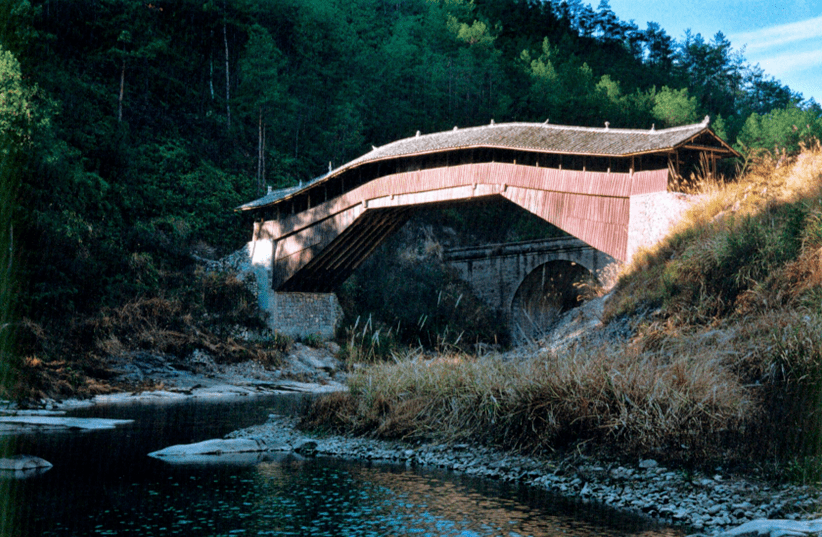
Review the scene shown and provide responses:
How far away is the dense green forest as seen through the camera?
835 inches

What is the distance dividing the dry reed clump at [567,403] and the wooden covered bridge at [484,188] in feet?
31.2

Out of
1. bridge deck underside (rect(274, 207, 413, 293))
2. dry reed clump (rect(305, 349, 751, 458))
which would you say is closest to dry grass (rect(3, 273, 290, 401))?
bridge deck underside (rect(274, 207, 413, 293))

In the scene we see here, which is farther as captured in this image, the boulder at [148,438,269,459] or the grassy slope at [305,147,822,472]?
the boulder at [148,438,269,459]

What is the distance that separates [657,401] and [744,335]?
311 cm

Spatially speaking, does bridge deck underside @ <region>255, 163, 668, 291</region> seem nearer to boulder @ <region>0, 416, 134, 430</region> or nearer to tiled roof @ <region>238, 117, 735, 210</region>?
tiled roof @ <region>238, 117, 735, 210</region>

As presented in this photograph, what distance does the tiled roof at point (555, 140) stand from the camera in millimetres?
19453

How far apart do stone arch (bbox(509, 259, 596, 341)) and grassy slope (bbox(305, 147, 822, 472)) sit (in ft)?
56.2

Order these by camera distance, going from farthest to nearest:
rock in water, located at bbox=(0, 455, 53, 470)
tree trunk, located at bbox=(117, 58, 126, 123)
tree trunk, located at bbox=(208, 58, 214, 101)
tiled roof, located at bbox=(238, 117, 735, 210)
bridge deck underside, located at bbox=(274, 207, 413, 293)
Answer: tree trunk, located at bbox=(208, 58, 214, 101) < tree trunk, located at bbox=(117, 58, 126, 123) < bridge deck underside, located at bbox=(274, 207, 413, 293) < tiled roof, located at bbox=(238, 117, 735, 210) < rock in water, located at bbox=(0, 455, 53, 470)

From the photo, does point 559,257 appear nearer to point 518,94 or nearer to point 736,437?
point 518,94

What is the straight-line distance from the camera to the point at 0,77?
19625 mm

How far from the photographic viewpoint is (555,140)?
21750 mm

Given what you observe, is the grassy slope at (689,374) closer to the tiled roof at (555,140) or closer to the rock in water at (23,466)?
the tiled roof at (555,140)

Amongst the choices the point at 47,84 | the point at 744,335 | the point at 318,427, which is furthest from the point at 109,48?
the point at 744,335

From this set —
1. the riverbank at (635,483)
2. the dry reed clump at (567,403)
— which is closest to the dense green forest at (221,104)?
the dry reed clump at (567,403)
